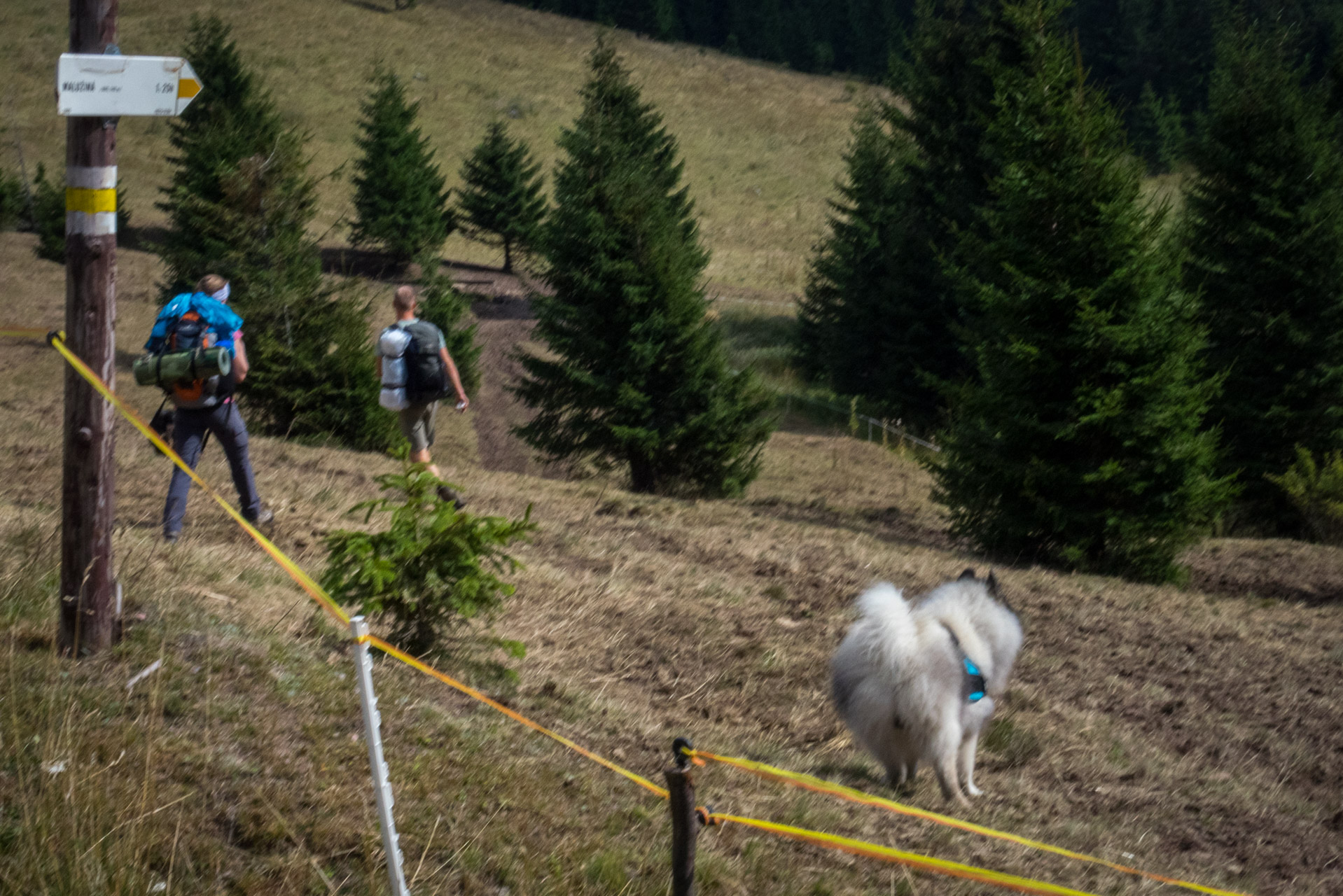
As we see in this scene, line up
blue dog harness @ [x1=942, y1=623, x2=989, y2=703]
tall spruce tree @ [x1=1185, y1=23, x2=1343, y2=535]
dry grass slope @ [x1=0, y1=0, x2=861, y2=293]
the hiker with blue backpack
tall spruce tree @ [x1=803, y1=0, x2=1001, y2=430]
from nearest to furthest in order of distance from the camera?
blue dog harness @ [x1=942, y1=623, x2=989, y2=703] → the hiker with blue backpack → tall spruce tree @ [x1=1185, y1=23, x2=1343, y2=535] → tall spruce tree @ [x1=803, y1=0, x2=1001, y2=430] → dry grass slope @ [x1=0, y1=0, x2=861, y2=293]

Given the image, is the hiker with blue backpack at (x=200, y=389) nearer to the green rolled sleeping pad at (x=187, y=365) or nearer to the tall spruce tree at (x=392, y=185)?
the green rolled sleeping pad at (x=187, y=365)

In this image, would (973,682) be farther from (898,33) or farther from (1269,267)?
(898,33)

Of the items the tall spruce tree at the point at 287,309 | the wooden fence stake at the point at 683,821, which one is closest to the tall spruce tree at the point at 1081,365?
the wooden fence stake at the point at 683,821

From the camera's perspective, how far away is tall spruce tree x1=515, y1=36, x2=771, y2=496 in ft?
52.7

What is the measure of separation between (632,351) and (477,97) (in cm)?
5655

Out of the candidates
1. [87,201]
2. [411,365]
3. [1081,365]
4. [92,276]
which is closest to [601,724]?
[92,276]

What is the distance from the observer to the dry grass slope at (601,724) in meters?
3.69

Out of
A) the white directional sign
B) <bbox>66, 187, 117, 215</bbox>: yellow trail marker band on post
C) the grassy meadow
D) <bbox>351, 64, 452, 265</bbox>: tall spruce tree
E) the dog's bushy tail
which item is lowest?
the grassy meadow

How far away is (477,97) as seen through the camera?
66.8 metres

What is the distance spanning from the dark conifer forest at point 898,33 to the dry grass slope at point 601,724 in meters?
67.4

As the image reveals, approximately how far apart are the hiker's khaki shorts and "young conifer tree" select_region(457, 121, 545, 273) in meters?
34.0

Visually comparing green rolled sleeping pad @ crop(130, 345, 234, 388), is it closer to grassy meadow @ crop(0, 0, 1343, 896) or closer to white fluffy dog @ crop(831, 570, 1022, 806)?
grassy meadow @ crop(0, 0, 1343, 896)

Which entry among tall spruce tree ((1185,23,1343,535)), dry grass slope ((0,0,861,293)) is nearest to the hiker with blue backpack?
tall spruce tree ((1185,23,1343,535))

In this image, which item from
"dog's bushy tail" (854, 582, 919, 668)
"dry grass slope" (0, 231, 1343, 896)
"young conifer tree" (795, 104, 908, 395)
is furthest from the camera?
"young conifer tree" (795, 104, 908, 395)
